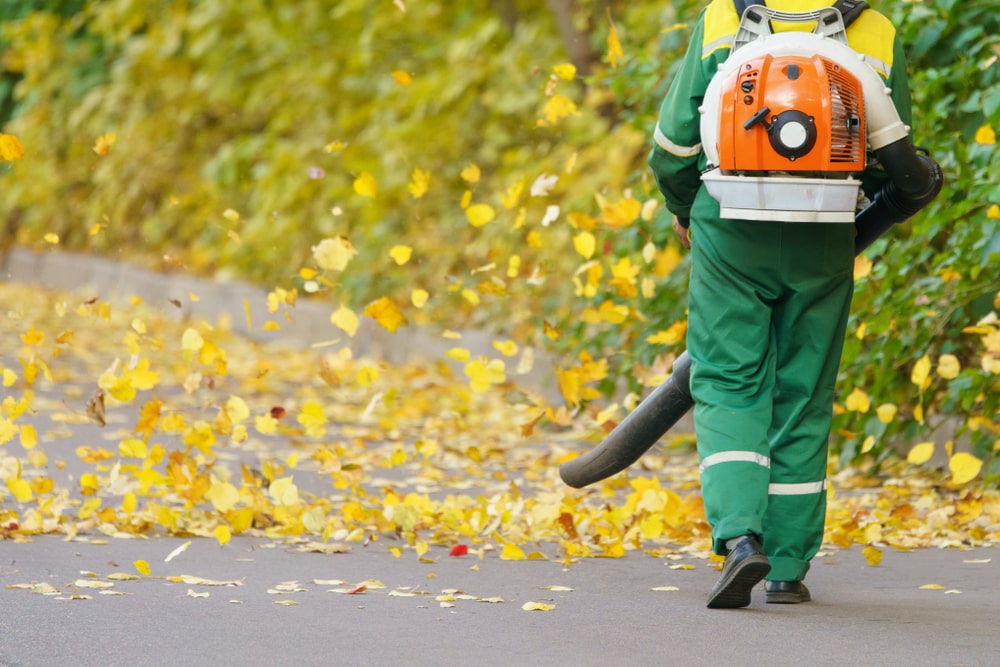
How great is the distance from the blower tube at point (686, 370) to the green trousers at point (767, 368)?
0.14 m

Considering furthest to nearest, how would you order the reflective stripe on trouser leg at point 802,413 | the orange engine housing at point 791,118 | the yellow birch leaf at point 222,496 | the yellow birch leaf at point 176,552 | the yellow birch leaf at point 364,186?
the yellow birch leaf at point 364,186, the yellow birch leaf at point 222,496, the yellow birch leaf at point 176,552, the reflective stripe on trouser leg at point 802,413, the orange engine housing at point 791,118

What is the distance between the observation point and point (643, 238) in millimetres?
7027

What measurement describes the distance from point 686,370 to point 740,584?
664 millimetres

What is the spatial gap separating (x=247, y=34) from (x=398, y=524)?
8.44m

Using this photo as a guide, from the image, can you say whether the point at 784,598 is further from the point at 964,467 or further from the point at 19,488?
the point at 19,488

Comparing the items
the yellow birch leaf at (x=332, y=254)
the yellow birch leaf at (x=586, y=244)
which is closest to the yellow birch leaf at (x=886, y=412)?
the yellow birch leaf at (x=586, y=244)

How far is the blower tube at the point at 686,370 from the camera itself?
12.8 ft

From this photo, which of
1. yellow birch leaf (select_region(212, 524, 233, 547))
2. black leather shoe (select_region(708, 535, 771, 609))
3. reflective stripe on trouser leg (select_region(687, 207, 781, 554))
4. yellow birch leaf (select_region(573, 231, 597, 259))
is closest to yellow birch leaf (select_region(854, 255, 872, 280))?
yellow birch leaf (select_region(573, 231, 597, 259))

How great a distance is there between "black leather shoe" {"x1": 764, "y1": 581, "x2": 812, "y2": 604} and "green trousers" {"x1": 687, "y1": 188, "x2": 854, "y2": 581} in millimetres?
27

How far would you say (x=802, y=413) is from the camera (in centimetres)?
406

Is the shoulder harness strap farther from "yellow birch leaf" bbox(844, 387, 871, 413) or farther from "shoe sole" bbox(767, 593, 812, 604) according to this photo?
"yellow birch leaf" bbox(844, 387, 871, 413)

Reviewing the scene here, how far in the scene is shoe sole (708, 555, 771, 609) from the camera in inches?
150

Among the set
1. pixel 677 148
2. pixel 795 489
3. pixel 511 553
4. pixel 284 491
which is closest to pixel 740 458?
pixel 795 489

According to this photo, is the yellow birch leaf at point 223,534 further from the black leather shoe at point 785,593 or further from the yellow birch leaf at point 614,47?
the yellow birch leaf at point 614,47
